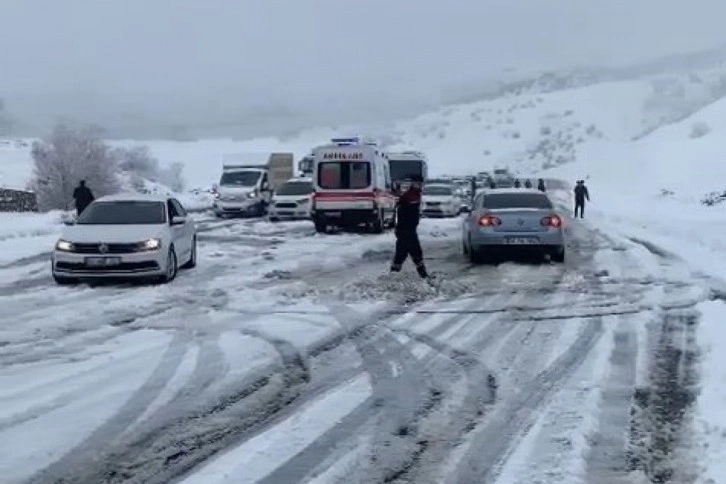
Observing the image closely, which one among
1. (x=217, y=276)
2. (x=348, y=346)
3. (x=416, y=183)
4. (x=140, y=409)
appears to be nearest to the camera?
(x=140, y=409)

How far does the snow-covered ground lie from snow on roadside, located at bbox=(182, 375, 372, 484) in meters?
0.02

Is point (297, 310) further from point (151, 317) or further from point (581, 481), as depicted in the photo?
point (581, 481)

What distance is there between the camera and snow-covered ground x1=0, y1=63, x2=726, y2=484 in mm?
6117

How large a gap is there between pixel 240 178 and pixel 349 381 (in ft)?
117

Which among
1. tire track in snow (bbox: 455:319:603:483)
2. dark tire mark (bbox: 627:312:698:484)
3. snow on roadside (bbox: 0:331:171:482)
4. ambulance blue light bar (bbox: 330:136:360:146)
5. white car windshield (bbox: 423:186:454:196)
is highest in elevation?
ambulance blue light bar (bbox: 330:136:360:146)

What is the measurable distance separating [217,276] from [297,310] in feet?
15.8

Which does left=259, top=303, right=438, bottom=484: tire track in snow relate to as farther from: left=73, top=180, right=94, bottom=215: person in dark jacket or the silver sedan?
left=73, top=180, right=94, bottom=215: person in dark jacket

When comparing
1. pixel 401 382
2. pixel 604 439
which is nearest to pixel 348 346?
pixel 401 382

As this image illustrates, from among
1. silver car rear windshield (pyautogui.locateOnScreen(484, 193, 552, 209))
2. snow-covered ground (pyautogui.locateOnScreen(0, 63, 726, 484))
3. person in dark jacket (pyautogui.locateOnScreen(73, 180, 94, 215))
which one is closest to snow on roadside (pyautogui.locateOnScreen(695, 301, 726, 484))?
snow-covered ground (pyautogui.locateOnScreen(0, 63, 726, 484))

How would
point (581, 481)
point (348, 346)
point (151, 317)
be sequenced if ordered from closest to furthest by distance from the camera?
point (581, 481) < point (348, 346) < point (151, 317)

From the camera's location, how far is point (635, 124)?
554 ft

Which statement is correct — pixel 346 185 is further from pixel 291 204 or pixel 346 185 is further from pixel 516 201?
pixel 516 201

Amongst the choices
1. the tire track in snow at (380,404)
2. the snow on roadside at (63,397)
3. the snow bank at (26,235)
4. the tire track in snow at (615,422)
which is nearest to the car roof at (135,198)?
the snow bank at (26,235)

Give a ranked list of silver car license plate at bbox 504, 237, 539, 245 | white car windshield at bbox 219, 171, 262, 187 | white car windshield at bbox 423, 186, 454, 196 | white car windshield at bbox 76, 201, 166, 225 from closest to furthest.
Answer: white car windshield at bbox 76, 201, 166, 225 < silver car license plate at bbox 504, 237, 539, 245 < white car windshield at bbox 423, 186, 454, 196 < white car windshield at bbox 219, 171, 262, 187
